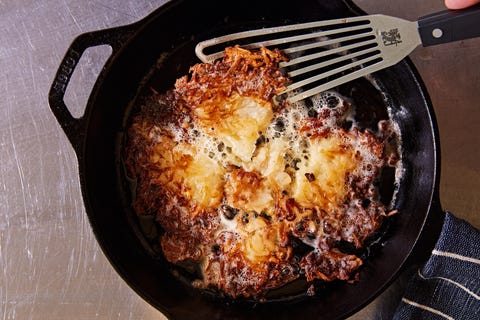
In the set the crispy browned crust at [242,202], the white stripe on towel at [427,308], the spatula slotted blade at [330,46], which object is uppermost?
the spatula slotted blade at [330,46]

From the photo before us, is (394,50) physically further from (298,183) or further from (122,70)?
(122,70)

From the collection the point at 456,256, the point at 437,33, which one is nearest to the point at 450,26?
the point at 437,33

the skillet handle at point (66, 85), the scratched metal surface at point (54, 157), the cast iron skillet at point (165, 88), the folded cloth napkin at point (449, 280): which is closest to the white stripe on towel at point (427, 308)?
the folded cloth napkin at point (449, 280)

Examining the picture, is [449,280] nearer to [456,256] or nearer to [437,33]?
[456,256]

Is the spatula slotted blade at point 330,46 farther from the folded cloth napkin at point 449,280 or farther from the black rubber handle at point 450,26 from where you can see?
the folded cloth napkin at point 449,280

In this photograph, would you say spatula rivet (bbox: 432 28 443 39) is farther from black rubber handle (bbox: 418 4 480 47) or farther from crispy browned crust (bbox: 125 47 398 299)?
crispy browned crust (bbox: 125 47 398 299)

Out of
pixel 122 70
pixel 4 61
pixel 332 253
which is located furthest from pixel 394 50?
pixel 4 61
